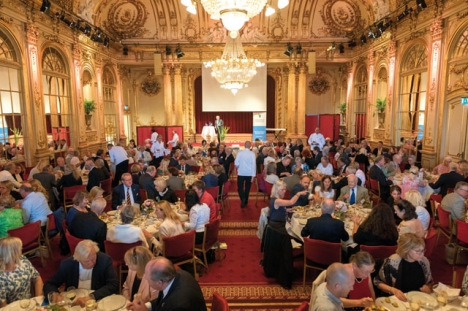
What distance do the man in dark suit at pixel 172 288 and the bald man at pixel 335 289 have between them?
0.89 metres

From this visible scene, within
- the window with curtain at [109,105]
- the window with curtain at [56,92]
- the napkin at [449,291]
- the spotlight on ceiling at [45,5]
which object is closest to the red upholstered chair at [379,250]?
the napkin at [449,291]

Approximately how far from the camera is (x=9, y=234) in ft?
14.6

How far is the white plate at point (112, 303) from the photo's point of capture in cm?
286

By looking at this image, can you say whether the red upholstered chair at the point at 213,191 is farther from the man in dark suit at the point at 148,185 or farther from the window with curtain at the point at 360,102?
the window with curtain at the point at 360,102

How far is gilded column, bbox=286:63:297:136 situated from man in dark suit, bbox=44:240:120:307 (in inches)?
599

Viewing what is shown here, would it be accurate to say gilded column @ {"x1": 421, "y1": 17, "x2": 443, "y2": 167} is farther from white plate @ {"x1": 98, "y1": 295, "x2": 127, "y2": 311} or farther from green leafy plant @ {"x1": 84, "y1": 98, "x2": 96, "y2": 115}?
Result: green leafy plant @ {"x1": 84, "y1": 98, "x2": 96, "y2": 115}

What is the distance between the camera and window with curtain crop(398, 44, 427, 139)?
1141cm

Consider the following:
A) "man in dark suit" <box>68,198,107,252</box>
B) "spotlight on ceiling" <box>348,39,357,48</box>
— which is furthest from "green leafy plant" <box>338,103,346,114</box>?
"man in dark suit" <box>68,198,107,252</box>

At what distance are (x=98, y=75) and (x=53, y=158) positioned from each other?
4.84m

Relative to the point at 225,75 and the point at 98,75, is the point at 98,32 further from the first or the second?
the point at 225,75

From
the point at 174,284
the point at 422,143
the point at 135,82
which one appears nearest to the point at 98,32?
the point at 135,82

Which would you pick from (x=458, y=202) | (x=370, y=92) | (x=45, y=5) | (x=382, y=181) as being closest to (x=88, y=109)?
(x=45, y=5)

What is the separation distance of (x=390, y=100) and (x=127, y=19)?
12.5m

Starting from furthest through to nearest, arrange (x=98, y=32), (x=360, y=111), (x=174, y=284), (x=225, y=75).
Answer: (x=360, y=111) → (x=98, y=32) → (x=225, y=75) → (x=174, y=284)
